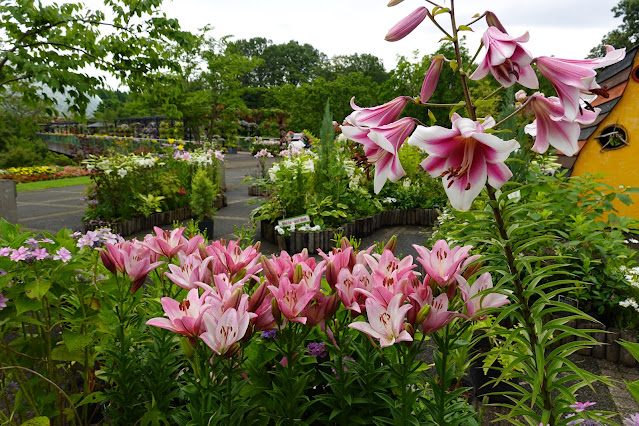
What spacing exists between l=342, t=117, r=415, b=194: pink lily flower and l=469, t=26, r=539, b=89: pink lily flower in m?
0.18

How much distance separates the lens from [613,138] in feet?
20.6

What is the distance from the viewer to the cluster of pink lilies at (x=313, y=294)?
886mm

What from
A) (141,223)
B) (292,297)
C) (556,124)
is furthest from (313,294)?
(141,223)

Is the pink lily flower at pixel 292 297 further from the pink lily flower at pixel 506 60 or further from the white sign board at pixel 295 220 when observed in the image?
the white sign board at pixel 295 220

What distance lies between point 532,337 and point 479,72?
665 millimetres

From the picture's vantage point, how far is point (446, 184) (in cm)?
85

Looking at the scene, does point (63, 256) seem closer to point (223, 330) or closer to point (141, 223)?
point (223, 330)

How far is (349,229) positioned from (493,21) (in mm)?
5475

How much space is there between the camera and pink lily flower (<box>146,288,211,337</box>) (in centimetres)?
87

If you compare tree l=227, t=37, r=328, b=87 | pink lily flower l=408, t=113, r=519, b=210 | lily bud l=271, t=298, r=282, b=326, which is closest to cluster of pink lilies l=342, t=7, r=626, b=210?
pink lily flower l=408, t=113, r=519, b=210

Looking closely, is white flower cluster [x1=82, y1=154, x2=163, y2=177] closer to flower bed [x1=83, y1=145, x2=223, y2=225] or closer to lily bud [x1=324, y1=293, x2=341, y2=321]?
flower bed [x1=83, y1=145, x2=223, y2=225]

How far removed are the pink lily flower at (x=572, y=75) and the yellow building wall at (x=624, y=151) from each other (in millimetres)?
6195

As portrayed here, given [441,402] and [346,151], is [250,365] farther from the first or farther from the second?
[346,151]

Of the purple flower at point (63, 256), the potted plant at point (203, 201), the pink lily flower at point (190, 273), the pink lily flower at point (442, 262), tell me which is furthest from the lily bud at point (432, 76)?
the potted plant at point (203, 201)
